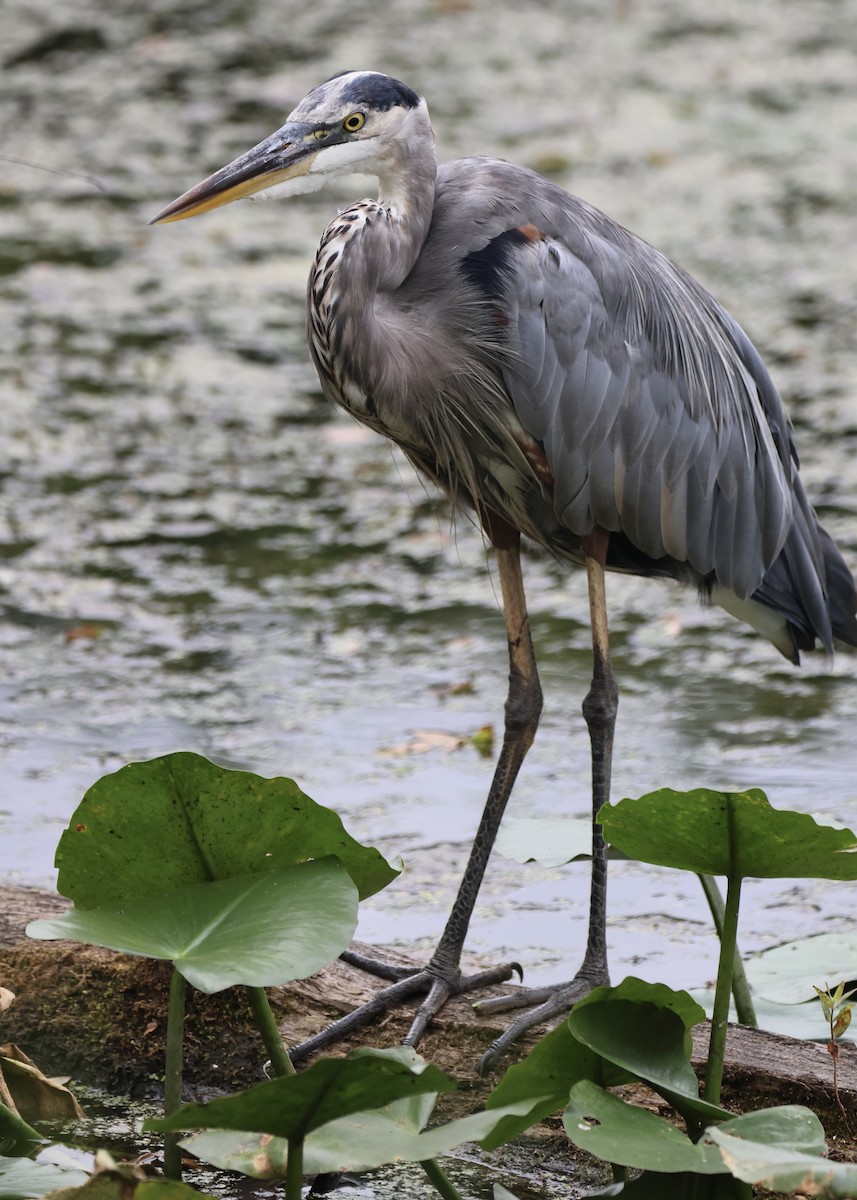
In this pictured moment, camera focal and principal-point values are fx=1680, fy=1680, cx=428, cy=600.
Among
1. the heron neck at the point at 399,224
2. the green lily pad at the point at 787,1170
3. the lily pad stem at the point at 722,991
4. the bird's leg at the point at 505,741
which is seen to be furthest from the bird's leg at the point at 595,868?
the green lily pad at the point at 787,1170

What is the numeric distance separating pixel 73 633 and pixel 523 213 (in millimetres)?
2638

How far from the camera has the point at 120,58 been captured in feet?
34.2

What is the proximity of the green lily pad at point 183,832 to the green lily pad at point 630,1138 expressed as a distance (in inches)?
18.3

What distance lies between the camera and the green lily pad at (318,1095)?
217 cm

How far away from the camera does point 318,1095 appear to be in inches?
87.1

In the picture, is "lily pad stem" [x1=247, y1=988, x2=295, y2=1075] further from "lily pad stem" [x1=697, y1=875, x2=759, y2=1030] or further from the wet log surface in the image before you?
"lily pad stem" [x1=697, y1=875, x2=759, y2=1030]

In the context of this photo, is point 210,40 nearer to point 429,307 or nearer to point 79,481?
point 79,481

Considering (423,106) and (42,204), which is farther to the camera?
(42,204)

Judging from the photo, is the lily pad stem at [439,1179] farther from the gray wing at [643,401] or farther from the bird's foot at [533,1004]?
the gray wing at [643,401]

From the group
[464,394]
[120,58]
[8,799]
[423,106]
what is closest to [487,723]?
[8,799]

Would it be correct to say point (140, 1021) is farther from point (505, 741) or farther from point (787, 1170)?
point (787, 1170)

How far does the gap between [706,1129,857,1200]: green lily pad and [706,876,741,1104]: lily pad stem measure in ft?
1.52

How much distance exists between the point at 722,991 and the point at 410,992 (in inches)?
33.1

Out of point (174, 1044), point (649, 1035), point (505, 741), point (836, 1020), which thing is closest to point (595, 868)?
point (505, 741)
